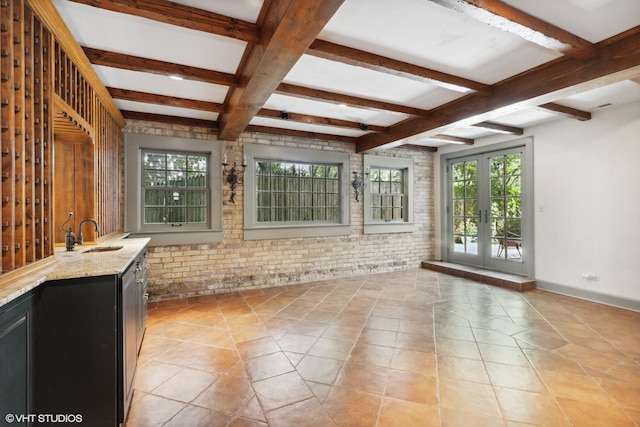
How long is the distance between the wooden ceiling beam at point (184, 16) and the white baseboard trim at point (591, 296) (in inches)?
215

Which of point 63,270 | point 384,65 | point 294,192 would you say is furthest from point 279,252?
point 63,270

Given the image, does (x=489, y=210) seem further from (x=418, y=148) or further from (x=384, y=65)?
(x=384, y=65)

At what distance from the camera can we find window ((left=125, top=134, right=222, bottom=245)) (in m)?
4.25

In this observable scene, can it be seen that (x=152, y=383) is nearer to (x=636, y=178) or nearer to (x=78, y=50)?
(x=78, y=50)

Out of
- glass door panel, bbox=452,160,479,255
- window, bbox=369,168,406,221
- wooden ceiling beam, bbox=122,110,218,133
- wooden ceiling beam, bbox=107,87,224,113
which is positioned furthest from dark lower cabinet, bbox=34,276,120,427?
glass door panel, bbox=452,160,479,255

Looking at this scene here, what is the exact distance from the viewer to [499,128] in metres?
4.83

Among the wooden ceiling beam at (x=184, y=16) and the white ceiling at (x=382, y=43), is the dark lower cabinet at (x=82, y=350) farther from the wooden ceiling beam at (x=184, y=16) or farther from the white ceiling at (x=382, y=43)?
the white ceiling at (x=382, y=43)

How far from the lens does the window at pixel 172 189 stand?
4246mm

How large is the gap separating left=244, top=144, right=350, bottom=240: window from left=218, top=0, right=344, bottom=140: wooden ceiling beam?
1906mm

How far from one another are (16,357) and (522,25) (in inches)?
137

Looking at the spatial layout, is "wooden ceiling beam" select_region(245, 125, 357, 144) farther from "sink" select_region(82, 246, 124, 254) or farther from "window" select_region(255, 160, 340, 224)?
"sink" select_region(82, 246, 124, 254)

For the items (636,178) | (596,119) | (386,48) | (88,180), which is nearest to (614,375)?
(636,178)

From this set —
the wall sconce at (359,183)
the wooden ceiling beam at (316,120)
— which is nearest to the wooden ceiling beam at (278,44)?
the wooden ceiling beam at (316,120)

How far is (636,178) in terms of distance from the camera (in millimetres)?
3854
